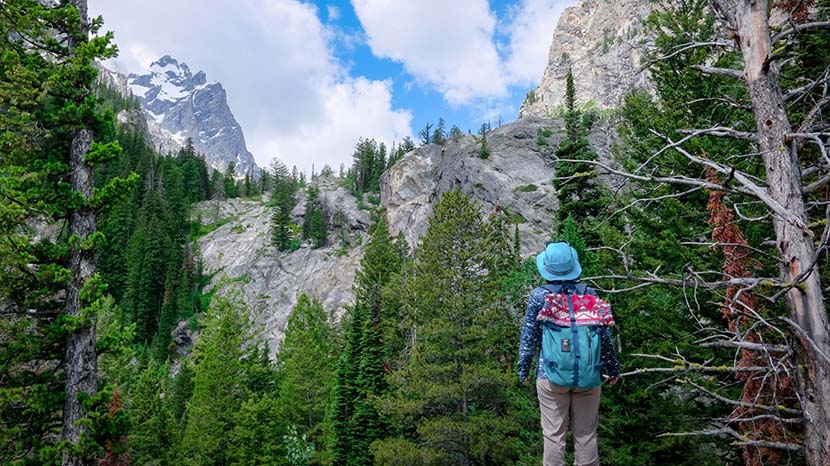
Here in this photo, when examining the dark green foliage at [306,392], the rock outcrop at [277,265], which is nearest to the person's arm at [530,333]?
the dark green foliage at [306,392]

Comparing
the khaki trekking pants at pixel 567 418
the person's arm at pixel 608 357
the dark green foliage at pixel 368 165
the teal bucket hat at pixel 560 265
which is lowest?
the khaki trekking pants at pixel 567 418

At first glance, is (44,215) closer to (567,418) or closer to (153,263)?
(567,418)

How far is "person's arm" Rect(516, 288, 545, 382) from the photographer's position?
159 inches

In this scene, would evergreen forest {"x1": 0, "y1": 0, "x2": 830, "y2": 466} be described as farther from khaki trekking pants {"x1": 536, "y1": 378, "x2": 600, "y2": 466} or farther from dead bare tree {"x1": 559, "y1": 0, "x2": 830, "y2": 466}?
khaki trekking pants {"x1": 536, "y1": 378, "x2": 600, "y2": 466}

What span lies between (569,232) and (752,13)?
10.1 meters

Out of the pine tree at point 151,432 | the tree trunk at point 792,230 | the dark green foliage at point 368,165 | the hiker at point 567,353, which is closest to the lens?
the tree trunk at point 792,230

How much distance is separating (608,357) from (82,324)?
30.4 feet

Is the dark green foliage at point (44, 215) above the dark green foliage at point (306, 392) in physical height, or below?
above

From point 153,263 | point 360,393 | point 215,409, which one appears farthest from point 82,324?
point 153,263

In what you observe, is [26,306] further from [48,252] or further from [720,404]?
[720,404]

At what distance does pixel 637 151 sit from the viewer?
14.4m

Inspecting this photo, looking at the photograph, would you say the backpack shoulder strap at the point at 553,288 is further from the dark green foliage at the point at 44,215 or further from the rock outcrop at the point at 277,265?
the rock outcrop at the point at 277,265

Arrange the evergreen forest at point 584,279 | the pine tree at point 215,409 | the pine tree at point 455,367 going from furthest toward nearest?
the pine tree at point 215,409, the pine tree at point 455,367, the evergreen forest at point 584,279

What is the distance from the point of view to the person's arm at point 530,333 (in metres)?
4.03
